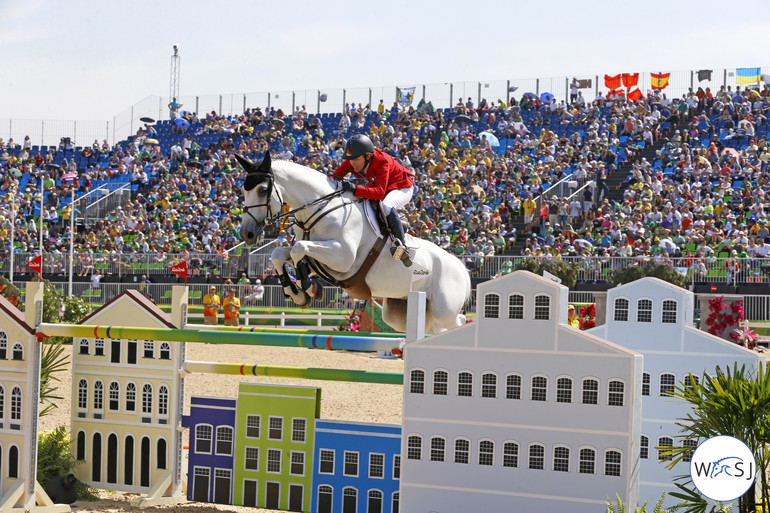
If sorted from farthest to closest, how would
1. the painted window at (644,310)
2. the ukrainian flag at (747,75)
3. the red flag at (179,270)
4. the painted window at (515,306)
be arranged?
the ukrainian flag at (747,75)
the red flag at (179,270)
the painted window at (644,310)
the painted window at (515,306)

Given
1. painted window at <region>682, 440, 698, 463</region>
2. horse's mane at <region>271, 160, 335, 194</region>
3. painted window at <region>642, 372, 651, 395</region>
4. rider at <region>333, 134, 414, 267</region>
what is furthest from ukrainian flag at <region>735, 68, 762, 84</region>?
painted window at <region>682, 440, 698, 463</region>

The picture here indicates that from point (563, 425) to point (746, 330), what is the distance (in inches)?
379

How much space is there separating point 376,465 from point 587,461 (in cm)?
128

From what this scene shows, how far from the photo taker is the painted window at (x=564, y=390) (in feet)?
15.1

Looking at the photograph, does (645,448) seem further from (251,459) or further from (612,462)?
(251,459)

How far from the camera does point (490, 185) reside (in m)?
25.7

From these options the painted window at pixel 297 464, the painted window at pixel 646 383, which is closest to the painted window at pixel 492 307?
the painted window at pixel 646 383

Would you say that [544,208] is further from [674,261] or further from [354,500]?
[354,500]

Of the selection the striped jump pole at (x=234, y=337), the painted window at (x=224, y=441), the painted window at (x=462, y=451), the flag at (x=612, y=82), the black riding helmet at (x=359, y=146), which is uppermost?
the flag at (x=612, y=82)

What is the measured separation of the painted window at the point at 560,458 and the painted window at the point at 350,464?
123cm

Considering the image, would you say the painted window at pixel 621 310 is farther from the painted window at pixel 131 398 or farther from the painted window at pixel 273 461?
the painted window at pixel 131 398

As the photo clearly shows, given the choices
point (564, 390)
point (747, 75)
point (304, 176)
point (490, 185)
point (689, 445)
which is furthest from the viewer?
point (747, 75)

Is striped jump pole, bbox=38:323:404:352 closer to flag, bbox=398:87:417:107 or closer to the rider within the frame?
the rider

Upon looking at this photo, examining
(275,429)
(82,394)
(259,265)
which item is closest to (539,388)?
(275,429)
